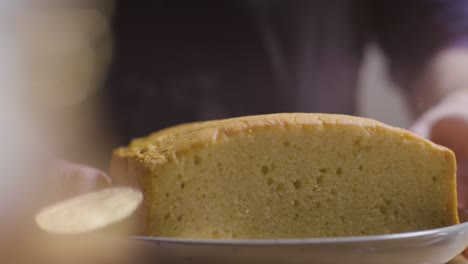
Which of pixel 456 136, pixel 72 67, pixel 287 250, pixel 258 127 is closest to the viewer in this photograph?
pixel 287 250

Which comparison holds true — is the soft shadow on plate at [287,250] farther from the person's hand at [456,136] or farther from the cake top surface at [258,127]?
the person's hand at [456,136]

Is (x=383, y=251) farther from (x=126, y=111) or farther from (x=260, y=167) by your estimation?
(x=126, y=111)

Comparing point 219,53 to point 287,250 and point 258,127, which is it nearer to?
point 258,127

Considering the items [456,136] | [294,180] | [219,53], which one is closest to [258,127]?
[294,180]

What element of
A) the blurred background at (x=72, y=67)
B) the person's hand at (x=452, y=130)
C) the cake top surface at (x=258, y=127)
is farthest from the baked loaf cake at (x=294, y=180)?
the blurred background at (x=72, y=67)

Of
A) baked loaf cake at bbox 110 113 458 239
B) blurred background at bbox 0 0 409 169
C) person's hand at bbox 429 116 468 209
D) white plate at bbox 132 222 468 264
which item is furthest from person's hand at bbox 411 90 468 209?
blurred background at bbox 0 0 409 169

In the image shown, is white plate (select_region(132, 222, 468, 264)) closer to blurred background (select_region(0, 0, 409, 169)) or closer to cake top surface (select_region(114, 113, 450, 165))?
cake top surface (select_region(114, 113, 450, 165))

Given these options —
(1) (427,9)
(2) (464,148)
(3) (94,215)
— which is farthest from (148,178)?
(1) (427,9)
